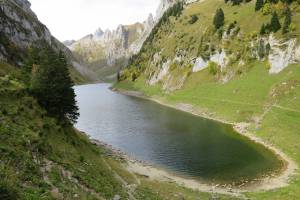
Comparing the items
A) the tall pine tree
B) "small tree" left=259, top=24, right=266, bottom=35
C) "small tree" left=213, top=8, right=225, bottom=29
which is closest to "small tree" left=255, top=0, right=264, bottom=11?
"small tree" left=213, top=8, right=225, bottom=29

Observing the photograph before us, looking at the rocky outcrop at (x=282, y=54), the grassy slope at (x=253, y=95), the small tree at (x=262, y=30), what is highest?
the small tree at (x=262, y=30)

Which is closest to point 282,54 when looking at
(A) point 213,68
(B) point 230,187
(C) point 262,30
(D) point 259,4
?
(C) point 262,30

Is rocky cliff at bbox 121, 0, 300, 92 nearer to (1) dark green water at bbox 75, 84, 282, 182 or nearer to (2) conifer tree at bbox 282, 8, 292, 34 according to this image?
(2) conifer tree at bbox 282, 8, 292, 34

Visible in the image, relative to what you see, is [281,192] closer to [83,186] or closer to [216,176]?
[216,176]

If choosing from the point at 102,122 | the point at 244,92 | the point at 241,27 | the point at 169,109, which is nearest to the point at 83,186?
the point at 102,122

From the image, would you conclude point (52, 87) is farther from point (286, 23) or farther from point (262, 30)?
point (262, 30)

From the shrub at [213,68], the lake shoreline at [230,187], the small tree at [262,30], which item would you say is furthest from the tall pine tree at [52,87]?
the shrub at [213,68]

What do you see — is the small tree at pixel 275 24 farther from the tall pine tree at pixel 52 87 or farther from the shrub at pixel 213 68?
the tall pine tree at pixel 52 87

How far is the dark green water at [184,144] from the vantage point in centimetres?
5903

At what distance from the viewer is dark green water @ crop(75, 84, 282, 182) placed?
59031mm

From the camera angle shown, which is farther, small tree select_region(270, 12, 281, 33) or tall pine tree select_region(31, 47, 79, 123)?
small tree select_region(270, 12, 281, 33)

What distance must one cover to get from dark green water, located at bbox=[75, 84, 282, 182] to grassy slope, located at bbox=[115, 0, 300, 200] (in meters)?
6.30

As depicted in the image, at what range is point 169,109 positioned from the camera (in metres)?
126

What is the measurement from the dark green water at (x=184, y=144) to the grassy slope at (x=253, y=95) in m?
6.30
